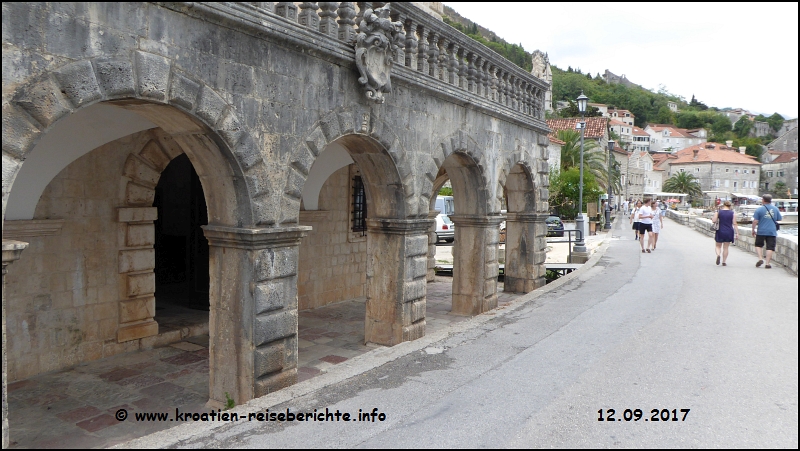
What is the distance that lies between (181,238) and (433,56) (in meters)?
6.23

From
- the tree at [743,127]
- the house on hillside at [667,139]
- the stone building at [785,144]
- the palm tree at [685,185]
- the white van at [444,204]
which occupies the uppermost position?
the tree at [743,127]

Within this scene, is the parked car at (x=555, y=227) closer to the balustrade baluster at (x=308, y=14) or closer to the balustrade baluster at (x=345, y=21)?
the balustrade baluster at (x=345, y=21)

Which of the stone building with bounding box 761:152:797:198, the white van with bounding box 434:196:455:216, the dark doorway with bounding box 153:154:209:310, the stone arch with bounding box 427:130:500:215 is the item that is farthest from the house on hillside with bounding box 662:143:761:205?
the dark doorway with bounding box 153:154:209:310

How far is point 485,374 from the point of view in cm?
546

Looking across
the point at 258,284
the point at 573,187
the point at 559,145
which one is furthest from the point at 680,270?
the point at 559,145

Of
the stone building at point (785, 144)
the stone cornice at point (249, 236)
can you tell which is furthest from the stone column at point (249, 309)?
the stone building at point (785, 144)

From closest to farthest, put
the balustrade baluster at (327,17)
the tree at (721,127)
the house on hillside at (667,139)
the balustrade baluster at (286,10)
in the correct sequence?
1. the balustrade baluster at (286,10)
2. the balustrade baluster at (327,17)
3. the house on hillside at (667,139)
4. the tree at (721,127)

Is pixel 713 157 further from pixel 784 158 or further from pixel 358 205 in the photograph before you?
pixel 358 205

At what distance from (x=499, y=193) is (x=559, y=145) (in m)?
26.8

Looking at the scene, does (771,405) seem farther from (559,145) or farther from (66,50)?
(559,145)

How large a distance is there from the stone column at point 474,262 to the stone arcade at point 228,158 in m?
0.03

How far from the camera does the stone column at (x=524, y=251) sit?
1184 centimetres

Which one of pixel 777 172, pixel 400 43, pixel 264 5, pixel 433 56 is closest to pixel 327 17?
pixel 264 5

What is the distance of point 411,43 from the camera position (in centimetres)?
710
